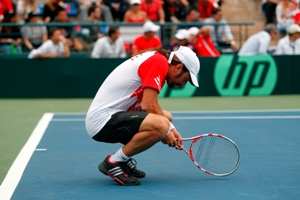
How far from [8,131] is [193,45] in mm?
6057

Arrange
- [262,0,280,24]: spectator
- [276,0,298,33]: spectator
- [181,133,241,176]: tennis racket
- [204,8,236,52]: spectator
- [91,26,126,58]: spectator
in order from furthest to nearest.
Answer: [262,0,280,24]: spectator
[276,0,298,33]: spectator
[204,8,236,52]: spectator
[91,26,126,58]: spectator
[181,133,241,176]: tennis racket

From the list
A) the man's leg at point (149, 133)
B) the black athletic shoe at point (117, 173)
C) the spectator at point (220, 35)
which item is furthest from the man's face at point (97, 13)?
the man's leg at point (149, 133)

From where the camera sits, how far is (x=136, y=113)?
18.5ft

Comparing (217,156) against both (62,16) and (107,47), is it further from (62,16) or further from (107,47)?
(62,16)

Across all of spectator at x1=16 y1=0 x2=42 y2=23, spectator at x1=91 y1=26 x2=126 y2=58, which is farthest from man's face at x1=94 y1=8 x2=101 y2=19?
spectator at x1=91 y1=26 x2=126 y2=58

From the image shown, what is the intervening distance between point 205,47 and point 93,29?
109 inches

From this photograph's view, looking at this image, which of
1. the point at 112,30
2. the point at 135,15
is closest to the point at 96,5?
the point at 135,15

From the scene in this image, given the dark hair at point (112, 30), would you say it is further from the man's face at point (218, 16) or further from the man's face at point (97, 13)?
the man's face at point (218, 16)

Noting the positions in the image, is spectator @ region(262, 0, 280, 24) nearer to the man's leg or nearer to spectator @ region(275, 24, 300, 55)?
spectator @ region(275, 24, 300, 55)

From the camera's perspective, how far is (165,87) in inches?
479

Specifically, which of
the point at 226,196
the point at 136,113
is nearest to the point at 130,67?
the point at 136,113

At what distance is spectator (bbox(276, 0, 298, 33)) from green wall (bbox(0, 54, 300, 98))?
3275mm

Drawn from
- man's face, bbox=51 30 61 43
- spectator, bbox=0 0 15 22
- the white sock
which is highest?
spectator, bbox=0 0 15 22

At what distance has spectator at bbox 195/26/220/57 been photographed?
13352 millimetres
